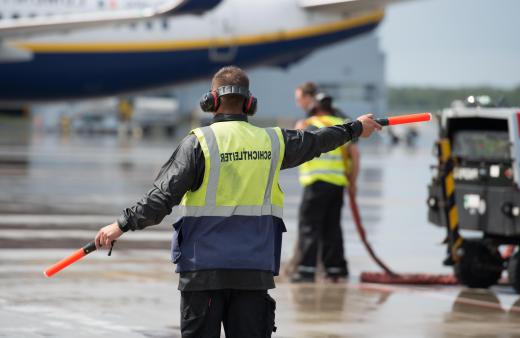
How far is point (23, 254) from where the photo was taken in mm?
12805

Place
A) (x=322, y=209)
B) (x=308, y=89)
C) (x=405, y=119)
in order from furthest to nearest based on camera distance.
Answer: (x=308, y=89), (x=322, y=209), (x=405, y=119)

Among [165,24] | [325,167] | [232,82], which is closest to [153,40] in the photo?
[165,24]

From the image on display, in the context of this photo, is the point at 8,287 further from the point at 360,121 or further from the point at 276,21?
the point at 276,21

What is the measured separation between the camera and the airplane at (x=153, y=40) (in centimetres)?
3206

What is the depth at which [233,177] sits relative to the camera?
6.20 m

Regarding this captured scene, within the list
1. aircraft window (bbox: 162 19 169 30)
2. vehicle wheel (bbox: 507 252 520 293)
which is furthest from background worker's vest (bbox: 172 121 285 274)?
aircraft window (bbox: 162 19 169 30)

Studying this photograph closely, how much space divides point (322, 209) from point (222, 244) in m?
5.68

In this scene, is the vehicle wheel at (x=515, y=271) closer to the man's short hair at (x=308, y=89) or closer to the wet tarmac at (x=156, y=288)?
the wet tarmac at (x=156, y=288)

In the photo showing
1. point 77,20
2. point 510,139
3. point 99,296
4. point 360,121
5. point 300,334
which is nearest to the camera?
point 360,121

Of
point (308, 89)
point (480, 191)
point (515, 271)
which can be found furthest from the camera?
point (308, 89)

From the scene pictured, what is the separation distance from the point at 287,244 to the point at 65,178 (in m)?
10.7

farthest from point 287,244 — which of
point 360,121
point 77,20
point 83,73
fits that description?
point 83,73

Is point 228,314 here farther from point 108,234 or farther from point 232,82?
point 232,82

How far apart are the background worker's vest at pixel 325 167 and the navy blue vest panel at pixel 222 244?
5.59 meters
